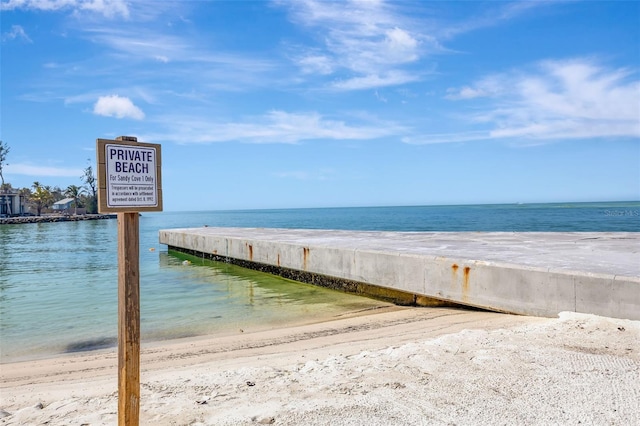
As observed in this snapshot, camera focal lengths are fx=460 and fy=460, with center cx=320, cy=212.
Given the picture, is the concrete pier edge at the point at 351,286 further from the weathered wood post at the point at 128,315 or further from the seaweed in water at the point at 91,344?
the weathered wood post at the point at 128,315

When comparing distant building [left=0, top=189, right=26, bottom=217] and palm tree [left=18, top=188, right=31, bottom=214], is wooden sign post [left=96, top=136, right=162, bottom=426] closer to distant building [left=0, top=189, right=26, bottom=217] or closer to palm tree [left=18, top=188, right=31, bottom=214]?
distant building [left=0, top=189, right=26, bottom=217]

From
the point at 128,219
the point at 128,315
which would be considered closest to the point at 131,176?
the point at 128,219

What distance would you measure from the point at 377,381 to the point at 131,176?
2.62 meters

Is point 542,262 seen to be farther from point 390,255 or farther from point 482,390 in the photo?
point 482,390

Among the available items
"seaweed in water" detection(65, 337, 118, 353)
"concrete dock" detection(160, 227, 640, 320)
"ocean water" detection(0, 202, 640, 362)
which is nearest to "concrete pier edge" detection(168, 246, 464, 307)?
"concrete dock" detection(160, 227, 640, 320)

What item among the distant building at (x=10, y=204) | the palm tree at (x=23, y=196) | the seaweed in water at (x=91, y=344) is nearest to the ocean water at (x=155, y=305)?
the seaweed in water at (x=91, y=344)

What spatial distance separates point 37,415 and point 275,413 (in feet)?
6.76

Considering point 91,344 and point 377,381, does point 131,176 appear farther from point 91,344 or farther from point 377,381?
point 91,344

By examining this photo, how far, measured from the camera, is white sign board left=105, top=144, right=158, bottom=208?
9.66ft

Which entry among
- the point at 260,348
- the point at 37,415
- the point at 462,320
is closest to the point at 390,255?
the point at 462,320

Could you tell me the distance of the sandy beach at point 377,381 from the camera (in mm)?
3320

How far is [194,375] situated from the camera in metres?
4.73

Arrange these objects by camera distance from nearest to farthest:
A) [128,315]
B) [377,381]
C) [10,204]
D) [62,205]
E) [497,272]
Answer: [128,315], [377,381], [497,272], [10,204], [62,205]

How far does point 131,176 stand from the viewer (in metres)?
3.06
